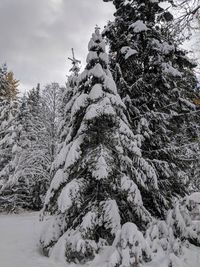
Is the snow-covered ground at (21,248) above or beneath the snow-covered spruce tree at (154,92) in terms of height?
beneath

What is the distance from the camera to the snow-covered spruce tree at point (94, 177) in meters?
8.89

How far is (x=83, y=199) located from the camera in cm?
950

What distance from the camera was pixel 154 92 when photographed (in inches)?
523

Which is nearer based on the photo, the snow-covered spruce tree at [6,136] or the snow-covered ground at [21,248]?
the snow-covered ground at [21,248]

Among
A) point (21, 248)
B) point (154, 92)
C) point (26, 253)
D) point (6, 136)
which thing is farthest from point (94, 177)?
point (6, 136)

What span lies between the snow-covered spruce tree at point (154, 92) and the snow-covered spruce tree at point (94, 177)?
6.61 ft

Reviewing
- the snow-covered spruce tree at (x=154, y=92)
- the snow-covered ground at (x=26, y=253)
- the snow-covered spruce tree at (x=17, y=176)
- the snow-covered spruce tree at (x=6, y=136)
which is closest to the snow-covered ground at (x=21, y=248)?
the snow-covered ground at (x=26, y=253)

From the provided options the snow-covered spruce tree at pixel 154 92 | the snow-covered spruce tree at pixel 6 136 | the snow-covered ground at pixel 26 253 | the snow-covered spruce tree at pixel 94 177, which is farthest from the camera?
the snow-covered spruce tree at pixel 6 136

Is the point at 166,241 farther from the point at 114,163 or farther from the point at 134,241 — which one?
the point at 114,163

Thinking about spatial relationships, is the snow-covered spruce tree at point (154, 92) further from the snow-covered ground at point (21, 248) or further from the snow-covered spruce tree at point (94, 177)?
the snow-covered ground at point (21, 248)

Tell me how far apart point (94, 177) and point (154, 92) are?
5511 millimetres

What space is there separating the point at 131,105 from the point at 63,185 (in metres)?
4.60

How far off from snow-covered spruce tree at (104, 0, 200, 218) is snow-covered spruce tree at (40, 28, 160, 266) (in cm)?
202

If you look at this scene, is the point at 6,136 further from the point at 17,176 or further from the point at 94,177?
the point at 94,177
